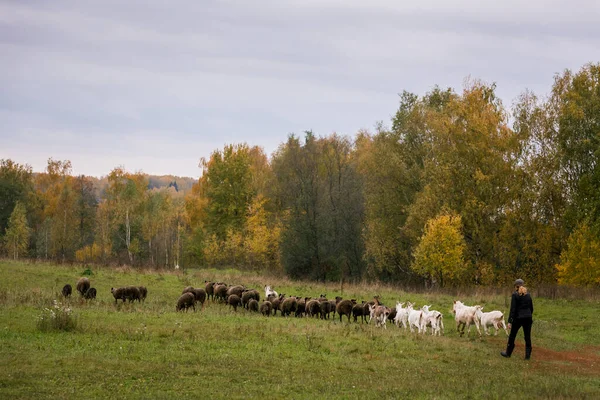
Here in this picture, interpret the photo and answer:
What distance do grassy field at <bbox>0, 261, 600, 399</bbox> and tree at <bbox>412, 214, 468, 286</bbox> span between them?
58.8ft

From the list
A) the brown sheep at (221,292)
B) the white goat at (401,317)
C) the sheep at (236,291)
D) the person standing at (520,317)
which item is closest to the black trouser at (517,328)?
the person standing at (520,317)

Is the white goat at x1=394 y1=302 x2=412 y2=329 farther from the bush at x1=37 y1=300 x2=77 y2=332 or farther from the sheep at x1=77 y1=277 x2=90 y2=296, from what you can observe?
the sheep at x1=77 y1=277 x2=90 y2=296

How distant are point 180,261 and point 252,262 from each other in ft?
65.7

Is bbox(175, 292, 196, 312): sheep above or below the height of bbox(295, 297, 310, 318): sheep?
above

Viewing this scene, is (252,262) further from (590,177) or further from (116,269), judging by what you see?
(590,177)

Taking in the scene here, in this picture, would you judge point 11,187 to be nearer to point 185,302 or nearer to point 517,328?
point 185,302

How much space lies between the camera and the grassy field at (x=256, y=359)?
12094mm

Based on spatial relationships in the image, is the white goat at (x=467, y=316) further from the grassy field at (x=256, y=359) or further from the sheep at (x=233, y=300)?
the sheep at (x=233, y=300)

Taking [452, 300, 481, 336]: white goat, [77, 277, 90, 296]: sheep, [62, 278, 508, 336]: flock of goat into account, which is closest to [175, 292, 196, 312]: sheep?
[62, 278, 508, 336]: flock of goat

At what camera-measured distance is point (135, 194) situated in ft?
268

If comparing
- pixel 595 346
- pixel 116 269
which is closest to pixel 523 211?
pixel 595 346

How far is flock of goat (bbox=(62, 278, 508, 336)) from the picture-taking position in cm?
2175

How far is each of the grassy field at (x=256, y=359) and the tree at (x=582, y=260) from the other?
673 inches

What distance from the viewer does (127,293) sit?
2667cm
